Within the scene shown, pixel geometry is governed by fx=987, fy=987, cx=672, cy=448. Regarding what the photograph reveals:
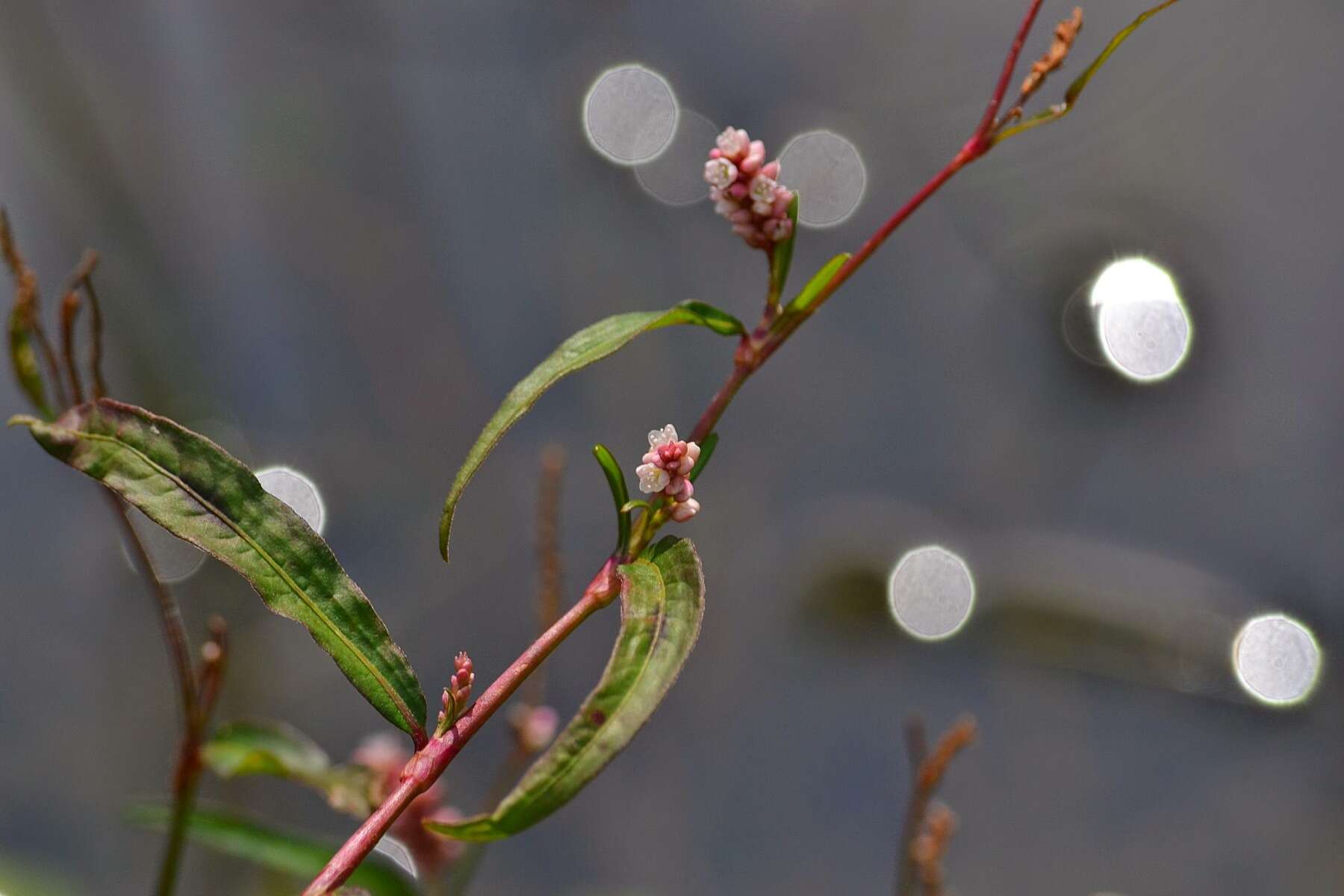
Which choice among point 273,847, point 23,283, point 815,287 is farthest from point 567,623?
point 273,847

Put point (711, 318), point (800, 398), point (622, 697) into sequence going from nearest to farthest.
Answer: point (622, 697), point (711, 318), point (800, 398)

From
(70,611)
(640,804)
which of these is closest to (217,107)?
(70,611)

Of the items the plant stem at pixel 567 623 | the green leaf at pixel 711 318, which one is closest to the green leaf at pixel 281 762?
the plant stem at pixel 567 623

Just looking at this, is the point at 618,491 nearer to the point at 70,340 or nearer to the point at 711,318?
the point at 711,318

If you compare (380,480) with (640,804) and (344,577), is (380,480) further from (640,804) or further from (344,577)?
(344,577)

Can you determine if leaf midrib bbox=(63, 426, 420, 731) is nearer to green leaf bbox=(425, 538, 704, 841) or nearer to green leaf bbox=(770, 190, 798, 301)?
green leaf bbox=(425, 538, 704, 841)

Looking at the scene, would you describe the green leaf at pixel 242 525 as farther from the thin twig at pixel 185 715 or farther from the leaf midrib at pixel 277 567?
the thin twig at pixel 185 715
